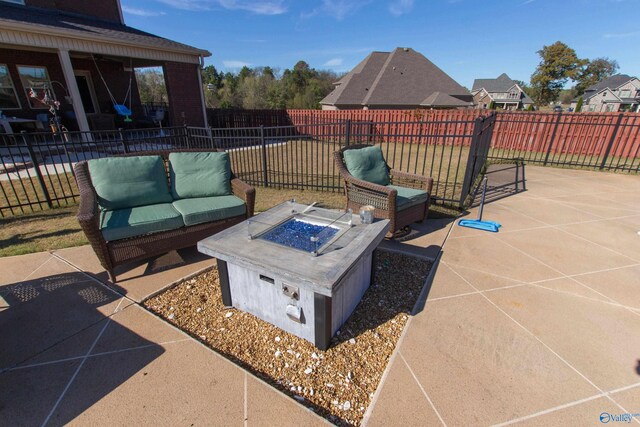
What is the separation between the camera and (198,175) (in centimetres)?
400

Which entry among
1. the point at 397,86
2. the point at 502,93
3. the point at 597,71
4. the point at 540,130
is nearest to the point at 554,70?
the point at 502,93

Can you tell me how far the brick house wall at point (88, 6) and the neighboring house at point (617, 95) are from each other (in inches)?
2254

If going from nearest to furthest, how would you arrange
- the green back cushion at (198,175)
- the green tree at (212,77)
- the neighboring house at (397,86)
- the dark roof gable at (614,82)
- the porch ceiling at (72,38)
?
the green back cushion at (198,175), the porch ceiling at (72,38), the neighboring house at (397,86), the dark roof gable at (614,82), the green tree at (212,77)

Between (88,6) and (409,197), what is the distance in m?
15.5

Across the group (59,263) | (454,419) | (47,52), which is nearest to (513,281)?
(454,419)

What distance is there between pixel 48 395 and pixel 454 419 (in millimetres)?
2535

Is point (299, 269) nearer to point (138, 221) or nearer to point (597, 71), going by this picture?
point (138, 221)

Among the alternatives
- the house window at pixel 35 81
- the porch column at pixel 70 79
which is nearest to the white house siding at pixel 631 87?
the porch column at pixel 70 79

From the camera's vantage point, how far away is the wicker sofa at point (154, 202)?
2963mm

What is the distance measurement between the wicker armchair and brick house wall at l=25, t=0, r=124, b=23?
46.1ft

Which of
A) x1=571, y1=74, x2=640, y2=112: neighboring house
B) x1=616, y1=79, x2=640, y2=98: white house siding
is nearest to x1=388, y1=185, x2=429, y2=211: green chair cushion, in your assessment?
x1=571, y1=74, x2=640, y2=112: neighboring house

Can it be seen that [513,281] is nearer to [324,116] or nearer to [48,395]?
[48,395]

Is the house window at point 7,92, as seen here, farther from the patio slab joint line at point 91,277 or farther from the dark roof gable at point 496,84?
the dark roof gable at point 496,84

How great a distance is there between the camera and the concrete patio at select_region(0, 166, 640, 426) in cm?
173
